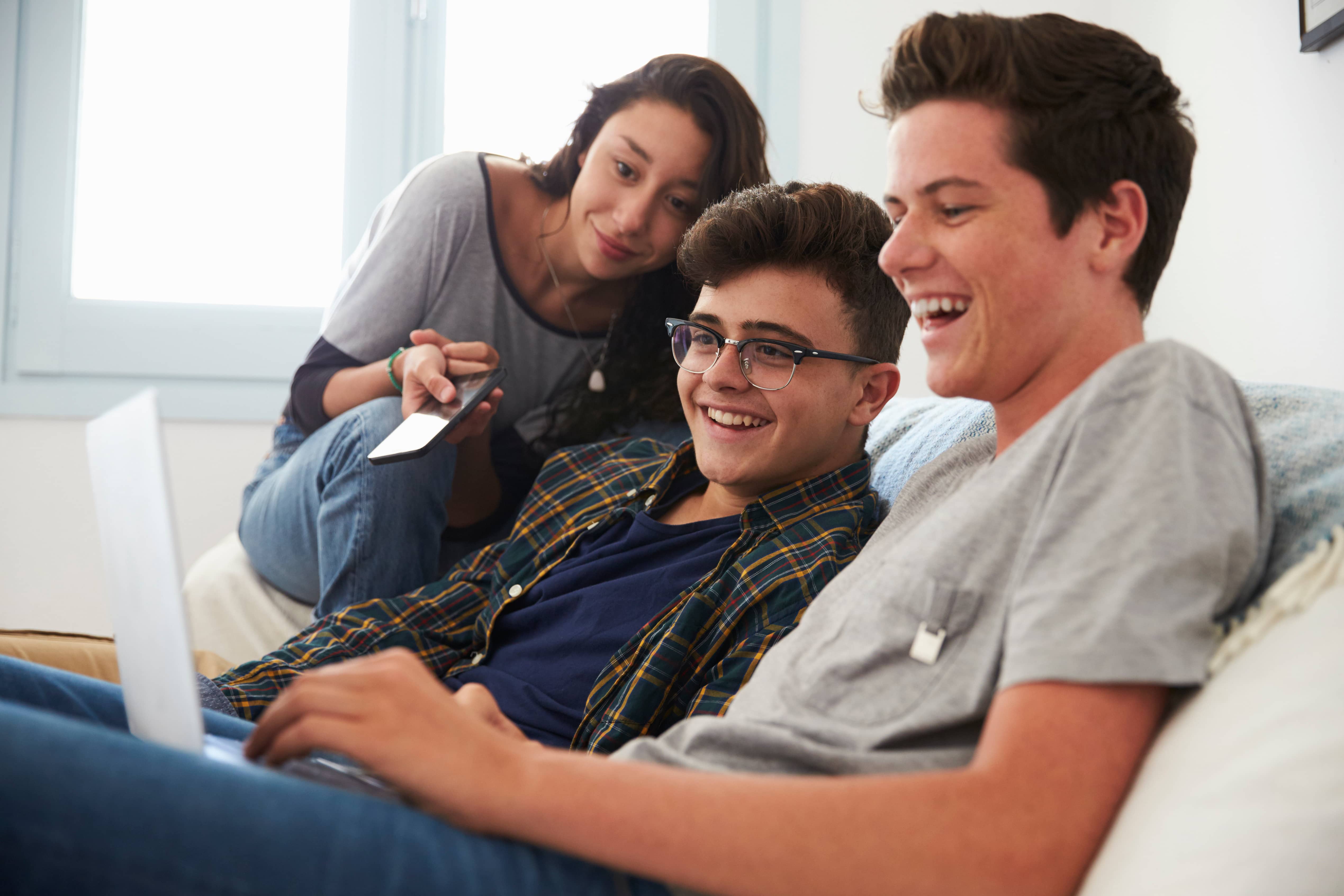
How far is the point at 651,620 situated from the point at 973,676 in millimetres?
478

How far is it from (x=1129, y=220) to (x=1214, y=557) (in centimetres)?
32

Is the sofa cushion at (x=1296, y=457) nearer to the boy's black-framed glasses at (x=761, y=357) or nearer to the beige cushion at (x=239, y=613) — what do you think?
the boy's black-framed glasses at (x=761, y=357)

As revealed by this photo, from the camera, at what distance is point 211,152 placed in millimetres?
2645

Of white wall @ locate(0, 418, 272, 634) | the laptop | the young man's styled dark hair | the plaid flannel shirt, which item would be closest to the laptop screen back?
the laptop

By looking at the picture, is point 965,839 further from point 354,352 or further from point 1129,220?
point 354,352

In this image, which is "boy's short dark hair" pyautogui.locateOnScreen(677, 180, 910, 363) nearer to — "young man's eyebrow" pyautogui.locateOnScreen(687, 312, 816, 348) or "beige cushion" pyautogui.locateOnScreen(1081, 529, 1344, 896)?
"young man's eyebrow" pyautogui.locateOnScreen(687, 312, 816, 348)

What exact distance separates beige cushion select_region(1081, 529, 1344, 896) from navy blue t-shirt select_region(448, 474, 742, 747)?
56cm

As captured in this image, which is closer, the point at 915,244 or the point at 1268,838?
the point at 1268,838

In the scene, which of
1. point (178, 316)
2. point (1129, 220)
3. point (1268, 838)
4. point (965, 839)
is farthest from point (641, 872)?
point (178, 316)

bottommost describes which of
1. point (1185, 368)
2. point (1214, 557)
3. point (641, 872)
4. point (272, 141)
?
point (641, 872)

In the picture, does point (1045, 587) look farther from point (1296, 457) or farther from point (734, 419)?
point (734, 419)

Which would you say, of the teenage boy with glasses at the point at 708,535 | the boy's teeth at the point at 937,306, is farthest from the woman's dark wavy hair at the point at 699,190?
the boy's teeth at the point at 937,306

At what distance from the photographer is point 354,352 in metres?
1.68

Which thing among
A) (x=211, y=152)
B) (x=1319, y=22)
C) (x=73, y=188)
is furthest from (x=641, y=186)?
(x=73, y=188)
